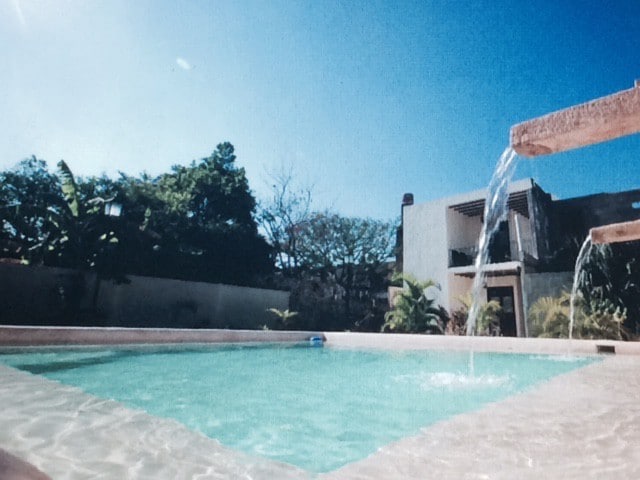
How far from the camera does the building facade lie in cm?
1409

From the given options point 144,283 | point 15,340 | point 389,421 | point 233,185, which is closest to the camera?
point 389,421

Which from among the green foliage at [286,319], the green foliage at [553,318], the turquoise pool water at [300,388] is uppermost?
the green foliage at [553,318]

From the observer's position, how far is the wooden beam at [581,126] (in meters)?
1.25

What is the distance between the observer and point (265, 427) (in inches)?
134

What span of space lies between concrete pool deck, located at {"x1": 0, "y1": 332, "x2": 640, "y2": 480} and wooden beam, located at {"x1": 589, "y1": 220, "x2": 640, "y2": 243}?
152cm

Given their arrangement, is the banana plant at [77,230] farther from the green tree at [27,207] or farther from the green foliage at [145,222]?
the green tree at [27,207]

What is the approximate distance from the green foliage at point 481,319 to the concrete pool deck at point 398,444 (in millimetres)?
10189

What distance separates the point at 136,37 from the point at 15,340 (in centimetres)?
715

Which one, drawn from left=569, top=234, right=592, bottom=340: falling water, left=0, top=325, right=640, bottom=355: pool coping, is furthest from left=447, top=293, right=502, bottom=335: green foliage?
left=0, top=325, right=640, bottom=355: pool coping

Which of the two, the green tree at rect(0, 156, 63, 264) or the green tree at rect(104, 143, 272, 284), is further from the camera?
the green tree at rect(104, 143, 272, 284)

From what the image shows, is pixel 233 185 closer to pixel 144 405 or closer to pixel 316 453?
pixel 144 405

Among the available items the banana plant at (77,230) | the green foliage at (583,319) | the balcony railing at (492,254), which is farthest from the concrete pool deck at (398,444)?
the balcony railing at (492,254)

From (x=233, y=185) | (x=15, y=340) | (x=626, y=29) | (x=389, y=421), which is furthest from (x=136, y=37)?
(x=233, y=185)

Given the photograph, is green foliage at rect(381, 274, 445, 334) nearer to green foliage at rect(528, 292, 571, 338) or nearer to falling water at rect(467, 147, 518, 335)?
falling water at rect(467, 147, 518, 335)
